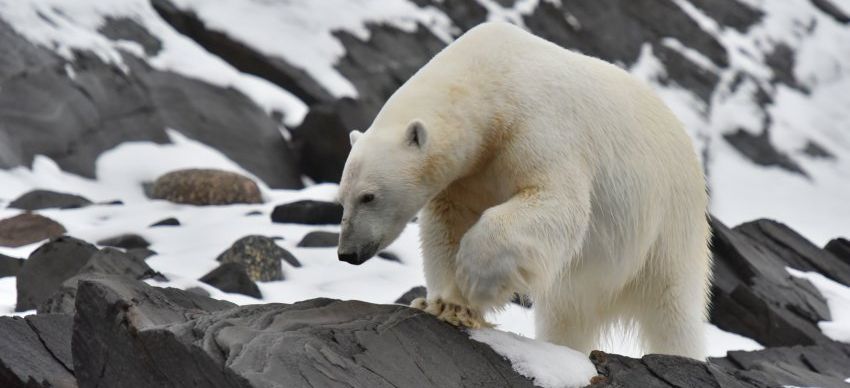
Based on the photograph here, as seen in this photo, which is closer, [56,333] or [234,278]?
[56,333]

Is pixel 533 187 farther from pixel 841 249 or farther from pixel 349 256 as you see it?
pixel 841 249

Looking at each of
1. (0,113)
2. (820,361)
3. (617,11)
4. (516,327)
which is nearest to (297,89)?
(0,113)

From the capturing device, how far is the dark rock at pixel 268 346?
136 inches

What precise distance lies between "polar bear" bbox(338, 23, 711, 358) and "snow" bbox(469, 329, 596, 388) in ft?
0.42

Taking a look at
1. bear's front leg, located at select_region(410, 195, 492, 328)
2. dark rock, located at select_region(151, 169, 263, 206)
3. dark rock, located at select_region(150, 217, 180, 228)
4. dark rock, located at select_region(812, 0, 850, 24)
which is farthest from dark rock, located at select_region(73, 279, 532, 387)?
dark rock, located at select_region(812, 0, 850, 24)

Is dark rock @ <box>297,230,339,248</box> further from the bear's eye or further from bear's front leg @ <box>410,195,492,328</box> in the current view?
the bear's eye

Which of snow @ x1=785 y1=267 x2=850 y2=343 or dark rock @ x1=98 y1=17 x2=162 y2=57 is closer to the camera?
snow @ x1=785 y1=267 x2=850 y2=343

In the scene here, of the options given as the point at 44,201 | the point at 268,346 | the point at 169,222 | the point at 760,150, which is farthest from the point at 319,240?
the point at 760,150

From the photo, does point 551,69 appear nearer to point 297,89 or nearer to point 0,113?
point 0,113

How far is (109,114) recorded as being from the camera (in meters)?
13.1

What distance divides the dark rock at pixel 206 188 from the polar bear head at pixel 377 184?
693cm

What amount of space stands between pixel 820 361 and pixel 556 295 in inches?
101

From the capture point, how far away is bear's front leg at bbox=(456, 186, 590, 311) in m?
3.99

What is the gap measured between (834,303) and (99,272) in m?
5.33
